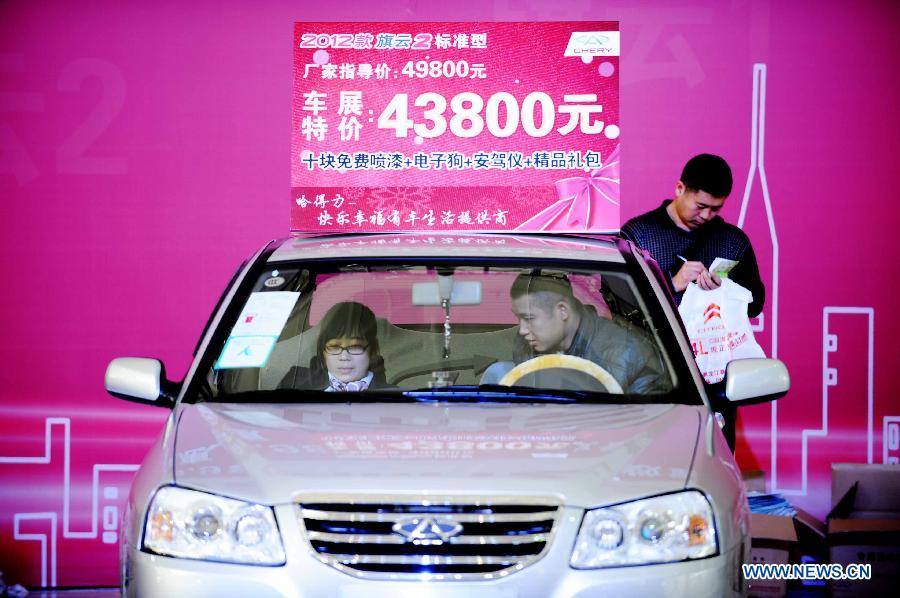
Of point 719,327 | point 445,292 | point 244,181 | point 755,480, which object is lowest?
point 755,480

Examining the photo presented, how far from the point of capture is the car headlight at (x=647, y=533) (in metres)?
2.50

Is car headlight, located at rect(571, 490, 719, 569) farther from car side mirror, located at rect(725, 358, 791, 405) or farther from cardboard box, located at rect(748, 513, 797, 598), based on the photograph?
cardboard box, located at rect(748, 513, 797, 598)

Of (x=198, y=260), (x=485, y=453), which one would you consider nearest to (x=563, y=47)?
(x=198, y=260)

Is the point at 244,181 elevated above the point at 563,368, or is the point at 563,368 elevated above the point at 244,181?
the point at 244,181

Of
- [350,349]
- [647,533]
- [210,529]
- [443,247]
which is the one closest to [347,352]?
[350,349]

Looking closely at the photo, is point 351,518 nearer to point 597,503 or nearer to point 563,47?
point 597,503

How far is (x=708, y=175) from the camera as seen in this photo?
5.71m

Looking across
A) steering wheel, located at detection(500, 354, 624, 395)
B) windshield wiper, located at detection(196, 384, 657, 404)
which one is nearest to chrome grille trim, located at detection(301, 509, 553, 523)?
windshield wiper, located at detection(196, 384, 657, 404)

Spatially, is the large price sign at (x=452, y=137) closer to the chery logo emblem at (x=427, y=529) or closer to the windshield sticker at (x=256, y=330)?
the windshield sticker at (x=256, y=330)

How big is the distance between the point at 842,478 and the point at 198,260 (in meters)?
3.31

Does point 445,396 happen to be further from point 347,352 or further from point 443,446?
point 347,352

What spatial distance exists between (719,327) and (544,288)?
82.2 inches

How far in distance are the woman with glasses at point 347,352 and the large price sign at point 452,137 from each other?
2.10 m

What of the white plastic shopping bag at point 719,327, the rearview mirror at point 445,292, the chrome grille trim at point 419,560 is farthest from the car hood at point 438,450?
the white plastic shopping bag at point 719,327
